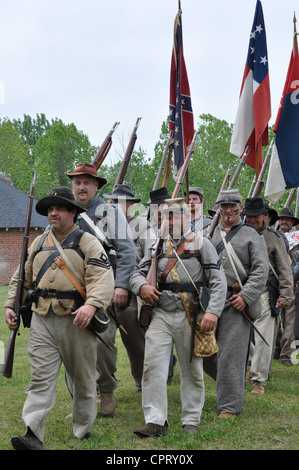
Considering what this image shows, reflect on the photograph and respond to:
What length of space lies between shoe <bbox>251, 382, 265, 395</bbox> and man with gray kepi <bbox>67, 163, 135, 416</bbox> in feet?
6.59

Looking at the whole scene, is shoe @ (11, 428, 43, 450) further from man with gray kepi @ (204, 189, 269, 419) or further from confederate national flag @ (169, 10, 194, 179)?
confederate national flag @ (169, 10, 194, 179)

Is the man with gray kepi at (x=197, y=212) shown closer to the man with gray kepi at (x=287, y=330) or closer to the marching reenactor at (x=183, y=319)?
the man with gray kepi at (x=287, y=330)

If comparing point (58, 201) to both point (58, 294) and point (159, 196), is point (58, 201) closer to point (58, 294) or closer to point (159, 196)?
point (58, 294)

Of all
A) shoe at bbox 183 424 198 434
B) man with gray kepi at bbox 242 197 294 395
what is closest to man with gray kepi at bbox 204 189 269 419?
shoe at bbox 183 424 198 434

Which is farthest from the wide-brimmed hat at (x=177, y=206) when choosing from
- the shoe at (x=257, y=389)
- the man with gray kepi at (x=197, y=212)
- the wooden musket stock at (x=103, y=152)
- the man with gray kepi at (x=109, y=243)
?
the shoe at (x=257, y=389)

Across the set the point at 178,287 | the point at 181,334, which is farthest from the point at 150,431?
the point at 178,287

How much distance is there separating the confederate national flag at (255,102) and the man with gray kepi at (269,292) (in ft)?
3.62

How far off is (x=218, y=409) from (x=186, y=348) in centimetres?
105

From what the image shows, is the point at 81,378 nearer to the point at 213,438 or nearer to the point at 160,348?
the point at 160,348

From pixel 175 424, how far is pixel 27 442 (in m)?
1.66

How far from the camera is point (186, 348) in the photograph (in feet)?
18.8

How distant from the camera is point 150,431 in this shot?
5.43 meters

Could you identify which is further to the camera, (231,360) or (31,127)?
(31,127)

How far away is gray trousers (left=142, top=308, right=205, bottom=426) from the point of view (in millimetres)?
5609
